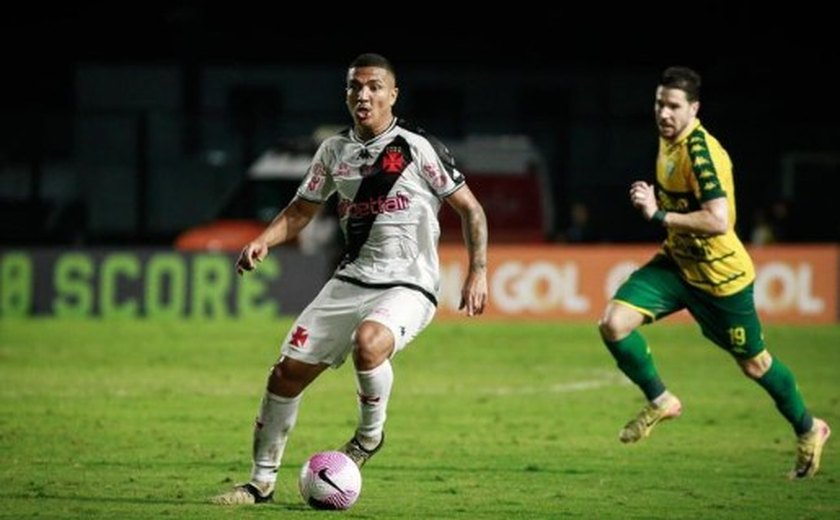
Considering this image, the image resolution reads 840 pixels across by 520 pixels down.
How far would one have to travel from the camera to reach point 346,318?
409 inches

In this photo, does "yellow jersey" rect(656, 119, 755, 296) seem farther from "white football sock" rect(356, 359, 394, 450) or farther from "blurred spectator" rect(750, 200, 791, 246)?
"blurred spectator" rect(750, 200, 791, 246)

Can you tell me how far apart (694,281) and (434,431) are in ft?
10.5

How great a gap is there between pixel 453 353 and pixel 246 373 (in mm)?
3404

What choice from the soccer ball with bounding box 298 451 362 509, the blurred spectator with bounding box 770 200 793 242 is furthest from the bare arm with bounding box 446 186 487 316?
the blurred spectator with bounding box 770 200 793 242

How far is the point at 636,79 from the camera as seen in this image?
50.3 meters

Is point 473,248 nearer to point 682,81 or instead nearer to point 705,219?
point 705,219

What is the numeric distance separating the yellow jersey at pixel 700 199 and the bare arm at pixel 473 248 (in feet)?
5.60

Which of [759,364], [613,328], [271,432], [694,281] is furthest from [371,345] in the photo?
[759,364]

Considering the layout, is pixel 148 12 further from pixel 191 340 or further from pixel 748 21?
pixel 191 340

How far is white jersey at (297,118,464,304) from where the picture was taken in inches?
414

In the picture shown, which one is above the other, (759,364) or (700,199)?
(700,199)

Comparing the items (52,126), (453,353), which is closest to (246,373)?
(453,353)

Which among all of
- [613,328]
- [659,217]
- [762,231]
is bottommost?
[762,231]

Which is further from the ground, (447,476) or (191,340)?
(447,476)
